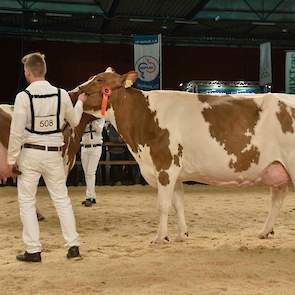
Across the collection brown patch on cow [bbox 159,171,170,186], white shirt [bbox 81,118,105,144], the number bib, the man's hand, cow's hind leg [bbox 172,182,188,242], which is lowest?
cow's hind leg [bbox 172,182,188,242]

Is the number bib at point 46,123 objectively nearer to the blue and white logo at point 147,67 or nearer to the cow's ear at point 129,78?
the cow's ear at point 129,78

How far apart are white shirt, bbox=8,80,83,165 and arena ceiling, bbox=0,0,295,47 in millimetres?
11505

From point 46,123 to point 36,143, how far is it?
19 cm

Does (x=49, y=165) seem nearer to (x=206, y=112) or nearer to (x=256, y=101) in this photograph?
(x=206, y=112)

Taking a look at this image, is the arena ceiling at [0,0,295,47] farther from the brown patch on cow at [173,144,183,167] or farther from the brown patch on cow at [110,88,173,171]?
the brown patch on cow at [173,144,183,167]

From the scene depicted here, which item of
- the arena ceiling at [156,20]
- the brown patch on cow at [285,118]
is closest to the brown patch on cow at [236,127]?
the brown patch on cow at [285,118]

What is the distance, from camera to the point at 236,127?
5473mm

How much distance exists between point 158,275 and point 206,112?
186cm

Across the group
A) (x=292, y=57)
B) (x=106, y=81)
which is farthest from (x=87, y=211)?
(x=292, y=57)

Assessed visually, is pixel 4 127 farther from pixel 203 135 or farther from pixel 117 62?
pixel 117 62

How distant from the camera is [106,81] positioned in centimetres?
571

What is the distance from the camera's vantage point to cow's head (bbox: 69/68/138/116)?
18.6 feet

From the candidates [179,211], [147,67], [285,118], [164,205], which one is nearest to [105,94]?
[164,205]

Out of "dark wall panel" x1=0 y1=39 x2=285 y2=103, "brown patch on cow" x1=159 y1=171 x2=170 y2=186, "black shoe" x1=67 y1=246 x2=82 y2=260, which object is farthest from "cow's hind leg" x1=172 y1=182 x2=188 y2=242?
"dark wall panel" x1=0 y1=39 x2=285 y2=103
